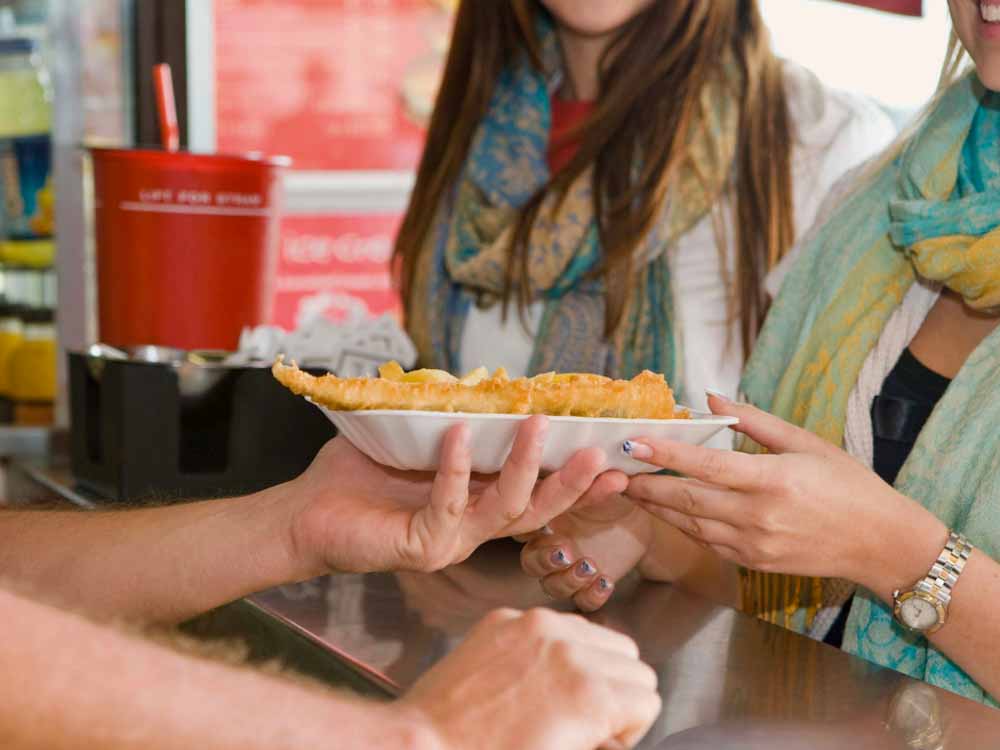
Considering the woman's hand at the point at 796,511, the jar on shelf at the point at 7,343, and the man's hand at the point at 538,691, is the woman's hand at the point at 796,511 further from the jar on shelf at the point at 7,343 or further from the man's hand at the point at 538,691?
the jar on shelf at the point at 7,343

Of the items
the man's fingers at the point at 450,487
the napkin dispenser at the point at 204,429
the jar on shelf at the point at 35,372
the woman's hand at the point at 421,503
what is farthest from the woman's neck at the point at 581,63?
the man's fingers at the point at 450,487

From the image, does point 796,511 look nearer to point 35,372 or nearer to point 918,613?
point 918,613

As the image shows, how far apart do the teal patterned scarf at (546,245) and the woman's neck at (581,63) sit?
0.05 metres

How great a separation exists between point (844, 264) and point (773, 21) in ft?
2.67

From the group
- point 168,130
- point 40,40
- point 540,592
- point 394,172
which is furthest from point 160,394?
point 394,172

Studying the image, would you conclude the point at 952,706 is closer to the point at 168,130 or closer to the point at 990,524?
the point at 990,524

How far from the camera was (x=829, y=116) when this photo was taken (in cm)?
204

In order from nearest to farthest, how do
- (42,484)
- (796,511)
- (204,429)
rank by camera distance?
(796,511) → (204,429) → (42,484)

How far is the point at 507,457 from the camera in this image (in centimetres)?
97

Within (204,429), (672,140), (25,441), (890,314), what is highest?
(672,140)

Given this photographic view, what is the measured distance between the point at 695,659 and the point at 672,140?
1.18 meters

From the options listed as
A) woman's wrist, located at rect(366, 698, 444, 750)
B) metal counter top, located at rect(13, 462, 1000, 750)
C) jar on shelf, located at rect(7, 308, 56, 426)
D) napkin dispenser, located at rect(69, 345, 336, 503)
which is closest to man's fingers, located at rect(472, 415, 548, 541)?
metal counter top, located at rect(13, 462, 1000, 750)

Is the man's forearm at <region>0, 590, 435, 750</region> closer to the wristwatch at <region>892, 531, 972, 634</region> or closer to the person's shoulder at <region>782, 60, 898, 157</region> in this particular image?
the wristwatch at <region>892, 531, 972, 634</region>

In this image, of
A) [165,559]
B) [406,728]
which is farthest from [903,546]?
[165,559]
